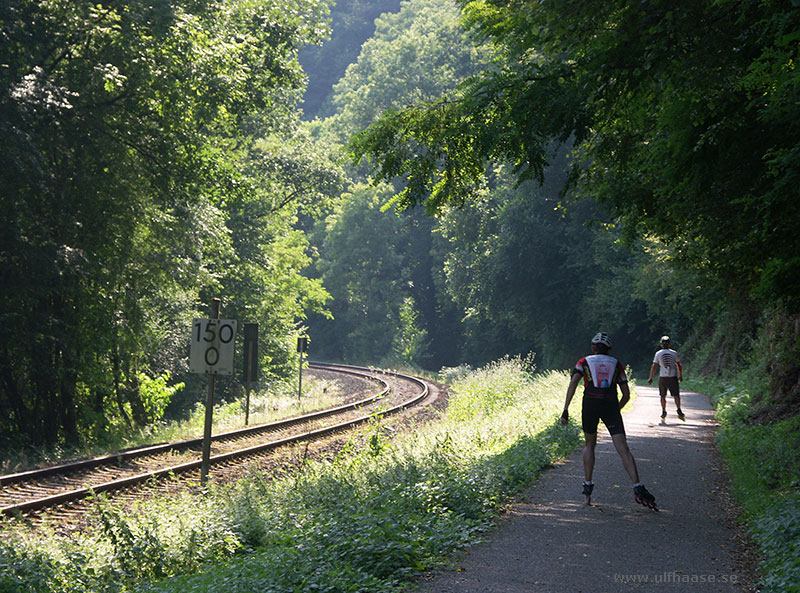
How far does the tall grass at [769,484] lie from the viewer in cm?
707

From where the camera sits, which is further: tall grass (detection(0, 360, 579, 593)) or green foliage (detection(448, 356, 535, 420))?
green foliage (detection(448, 356, 535, 420))

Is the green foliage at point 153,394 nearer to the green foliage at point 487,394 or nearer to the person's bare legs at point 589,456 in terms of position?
the green foliage at point 487,394

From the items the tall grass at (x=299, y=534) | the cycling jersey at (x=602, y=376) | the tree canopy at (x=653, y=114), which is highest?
the tree canopy at (x=653, y=114)

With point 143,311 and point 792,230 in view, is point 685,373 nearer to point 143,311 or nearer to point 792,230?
point 143,311

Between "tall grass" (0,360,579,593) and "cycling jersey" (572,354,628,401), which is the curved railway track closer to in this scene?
"tall grass" (0,360,579,593)

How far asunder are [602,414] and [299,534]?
3.93 metres

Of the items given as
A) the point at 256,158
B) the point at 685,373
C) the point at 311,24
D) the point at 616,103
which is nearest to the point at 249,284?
the point at 256,158

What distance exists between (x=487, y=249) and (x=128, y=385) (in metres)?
33.7

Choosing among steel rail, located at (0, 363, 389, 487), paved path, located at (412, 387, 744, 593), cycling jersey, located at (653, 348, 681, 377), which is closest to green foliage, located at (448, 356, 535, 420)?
steel rail, located at (0, 363, 389, 487)

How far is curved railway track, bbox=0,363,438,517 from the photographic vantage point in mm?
12773

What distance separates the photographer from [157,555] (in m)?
8.60

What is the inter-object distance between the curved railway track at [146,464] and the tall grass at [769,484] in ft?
21.3

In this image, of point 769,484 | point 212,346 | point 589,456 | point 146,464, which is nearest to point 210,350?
point 212,346

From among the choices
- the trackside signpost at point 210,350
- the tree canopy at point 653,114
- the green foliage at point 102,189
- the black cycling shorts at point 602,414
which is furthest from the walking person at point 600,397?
the green foliage at point 102,189
